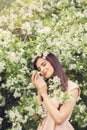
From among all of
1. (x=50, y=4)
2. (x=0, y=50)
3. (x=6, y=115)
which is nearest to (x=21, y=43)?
(x=0, y=50)

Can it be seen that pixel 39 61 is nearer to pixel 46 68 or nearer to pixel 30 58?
pixel 46 68

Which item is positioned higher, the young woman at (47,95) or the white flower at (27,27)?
the white flower at (27,27)

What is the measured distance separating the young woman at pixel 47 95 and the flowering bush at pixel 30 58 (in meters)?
0.22

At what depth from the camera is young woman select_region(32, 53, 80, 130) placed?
4.07 m

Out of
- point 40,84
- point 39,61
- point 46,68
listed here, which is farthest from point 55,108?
point 39,61

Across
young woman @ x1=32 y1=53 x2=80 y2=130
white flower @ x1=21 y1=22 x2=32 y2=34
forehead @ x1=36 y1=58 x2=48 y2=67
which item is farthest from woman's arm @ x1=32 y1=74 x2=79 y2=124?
white flower @ x1=21 y1=22 x2=32 y2=34

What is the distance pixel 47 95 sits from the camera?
4.16m

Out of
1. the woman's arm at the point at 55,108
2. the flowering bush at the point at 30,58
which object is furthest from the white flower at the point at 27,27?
the woman's arm at the point at 55,108

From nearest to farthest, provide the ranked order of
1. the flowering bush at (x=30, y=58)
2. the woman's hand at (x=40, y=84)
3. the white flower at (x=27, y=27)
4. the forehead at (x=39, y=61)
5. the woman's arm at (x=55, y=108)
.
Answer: the woman's arm at (x=55, y=108)
the woman's hand at (x=40, y=84)
the forehead at (x=39, y=61)
the flowering bush at (x=30, y=58)
the white flower at (x=27, y=27)

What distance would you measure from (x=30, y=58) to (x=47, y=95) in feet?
3.95

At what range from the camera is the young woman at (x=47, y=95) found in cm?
407

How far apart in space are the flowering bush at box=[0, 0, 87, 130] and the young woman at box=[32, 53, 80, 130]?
0.72ft

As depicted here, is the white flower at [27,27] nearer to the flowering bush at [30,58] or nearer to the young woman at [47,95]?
the flowering bush at [30,58]

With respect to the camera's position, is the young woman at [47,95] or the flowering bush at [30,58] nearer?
the young woman at [47,95]
